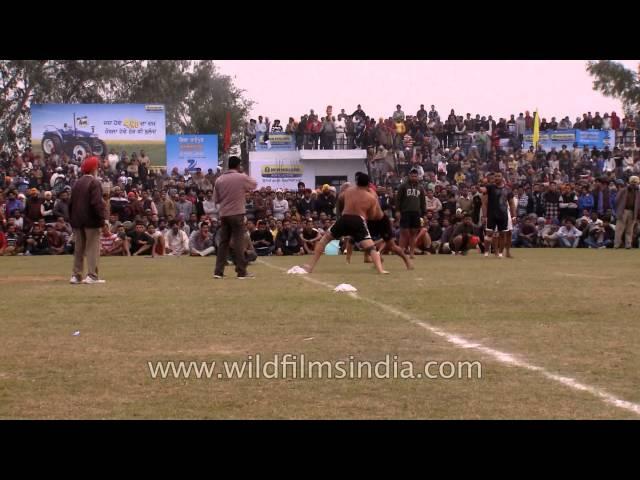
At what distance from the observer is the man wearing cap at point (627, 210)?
1070 inches

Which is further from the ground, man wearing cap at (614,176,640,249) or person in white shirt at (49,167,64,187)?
person in white shirt at (49,167,64,187)

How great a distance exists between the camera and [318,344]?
8.01 meters

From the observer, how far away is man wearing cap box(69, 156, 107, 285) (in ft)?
46.2

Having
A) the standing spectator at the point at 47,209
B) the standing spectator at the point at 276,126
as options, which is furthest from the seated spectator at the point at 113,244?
the standing spectator at the point at 276,126

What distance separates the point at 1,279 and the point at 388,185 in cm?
2093

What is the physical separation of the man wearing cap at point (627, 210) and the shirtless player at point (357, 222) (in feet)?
43.1

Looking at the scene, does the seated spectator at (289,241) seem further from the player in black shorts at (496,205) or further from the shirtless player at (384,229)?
the shirtless player at (384,229)

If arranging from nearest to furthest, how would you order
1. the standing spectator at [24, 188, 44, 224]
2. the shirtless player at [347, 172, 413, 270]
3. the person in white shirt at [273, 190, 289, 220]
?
the shirtless player at [347, 172, 413, 270], the standing spectator at [24, 188, 44, 224], the person in white shirt at [273, 190, 289, 220]

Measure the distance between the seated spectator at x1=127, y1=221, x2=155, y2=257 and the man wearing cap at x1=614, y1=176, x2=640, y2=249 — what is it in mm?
12866

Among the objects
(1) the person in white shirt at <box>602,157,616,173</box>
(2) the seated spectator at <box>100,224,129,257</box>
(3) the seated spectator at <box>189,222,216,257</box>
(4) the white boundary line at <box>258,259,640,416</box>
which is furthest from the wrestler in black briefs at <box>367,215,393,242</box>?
(1) the person in white shirt at <box>602,157,616,173</box>

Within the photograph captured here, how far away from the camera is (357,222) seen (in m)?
15.8

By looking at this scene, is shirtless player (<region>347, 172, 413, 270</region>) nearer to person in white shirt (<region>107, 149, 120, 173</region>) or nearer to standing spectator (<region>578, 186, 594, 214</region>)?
standing spectator (<region>578, 186, 594, 214</region>)

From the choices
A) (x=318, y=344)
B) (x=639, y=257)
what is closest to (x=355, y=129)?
(x=639, y=257)

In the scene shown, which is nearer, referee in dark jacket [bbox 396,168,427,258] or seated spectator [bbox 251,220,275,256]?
referee in dark jacket [bbox 396,168,427,258]
